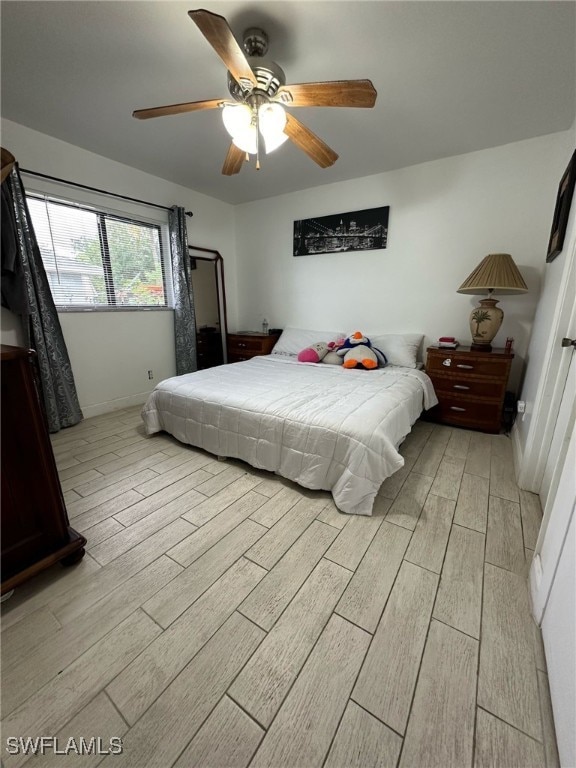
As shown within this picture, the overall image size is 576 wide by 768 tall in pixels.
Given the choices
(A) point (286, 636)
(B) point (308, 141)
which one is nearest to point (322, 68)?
(B) point (308, 141)

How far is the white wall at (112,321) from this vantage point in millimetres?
2424

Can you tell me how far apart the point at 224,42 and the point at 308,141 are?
0.75 m

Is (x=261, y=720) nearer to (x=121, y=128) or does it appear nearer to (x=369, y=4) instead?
(x=369, y=4)

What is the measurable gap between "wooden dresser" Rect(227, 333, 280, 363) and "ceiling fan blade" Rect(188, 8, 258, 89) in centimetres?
259

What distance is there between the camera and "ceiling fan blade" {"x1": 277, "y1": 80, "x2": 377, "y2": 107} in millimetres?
1355

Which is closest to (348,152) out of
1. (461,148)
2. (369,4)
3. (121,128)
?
(461,148)

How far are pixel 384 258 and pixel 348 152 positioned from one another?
1.04 metres

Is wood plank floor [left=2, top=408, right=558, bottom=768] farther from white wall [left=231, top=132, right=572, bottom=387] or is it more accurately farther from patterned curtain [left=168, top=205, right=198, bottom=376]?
patterned curtain [left=168, top=205, right=198, bottom=376]

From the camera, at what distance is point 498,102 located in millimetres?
1998

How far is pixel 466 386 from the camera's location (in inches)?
103

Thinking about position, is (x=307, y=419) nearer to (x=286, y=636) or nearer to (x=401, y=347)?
(x=286, y=636)

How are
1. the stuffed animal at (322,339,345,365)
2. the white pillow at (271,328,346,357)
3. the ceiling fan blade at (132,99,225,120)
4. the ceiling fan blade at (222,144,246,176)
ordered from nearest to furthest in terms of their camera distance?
1. the ceiling fan blade at (132,99,225,120)
2. the ceiling fan blade at (222,144,246,176)
3. the stuffed animal at (322,339,345,365)
4. the white pillow at (271,328,346,357)

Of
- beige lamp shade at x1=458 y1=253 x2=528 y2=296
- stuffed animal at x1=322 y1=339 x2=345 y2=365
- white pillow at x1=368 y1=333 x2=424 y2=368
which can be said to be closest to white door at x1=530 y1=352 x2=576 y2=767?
beige lamp shade at x1=458 y1=253 x2=528 y2=296

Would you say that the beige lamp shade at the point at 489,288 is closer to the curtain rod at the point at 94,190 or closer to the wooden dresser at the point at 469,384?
the wooden dresser at the point at 469,384
